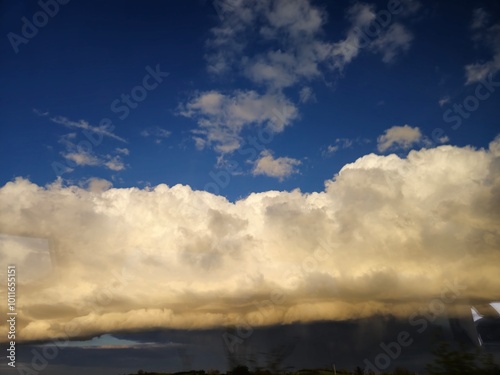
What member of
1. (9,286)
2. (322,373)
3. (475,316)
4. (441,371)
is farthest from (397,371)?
(9,286)

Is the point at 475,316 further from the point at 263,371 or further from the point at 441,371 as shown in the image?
the point at 263,371

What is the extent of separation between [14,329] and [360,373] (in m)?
5.88

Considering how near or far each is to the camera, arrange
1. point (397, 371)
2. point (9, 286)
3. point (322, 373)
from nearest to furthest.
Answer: point (397, 371) < point (9, 286) < point (322, 373)

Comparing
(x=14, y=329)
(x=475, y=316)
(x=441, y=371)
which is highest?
(x=14, y=329)

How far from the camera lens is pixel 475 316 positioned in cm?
484

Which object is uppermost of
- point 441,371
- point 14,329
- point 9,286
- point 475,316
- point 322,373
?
point 9,286

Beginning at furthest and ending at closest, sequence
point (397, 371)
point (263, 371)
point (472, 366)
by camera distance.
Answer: point (263, 371) → point (397, 371) → point (472, 366)

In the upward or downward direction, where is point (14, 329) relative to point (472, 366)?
upward

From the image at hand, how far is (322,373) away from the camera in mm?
7613

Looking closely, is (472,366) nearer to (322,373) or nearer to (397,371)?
(397,371)

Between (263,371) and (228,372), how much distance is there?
2.05 meters

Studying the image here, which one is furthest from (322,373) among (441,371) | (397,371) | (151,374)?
(441,371)

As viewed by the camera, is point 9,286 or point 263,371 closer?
point 9,286

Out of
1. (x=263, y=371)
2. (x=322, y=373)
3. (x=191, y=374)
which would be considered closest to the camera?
(x=263, y=371)
